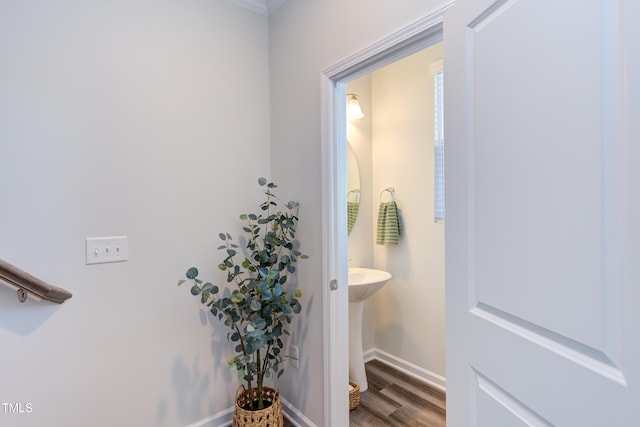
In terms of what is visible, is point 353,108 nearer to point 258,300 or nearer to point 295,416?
point 258,300

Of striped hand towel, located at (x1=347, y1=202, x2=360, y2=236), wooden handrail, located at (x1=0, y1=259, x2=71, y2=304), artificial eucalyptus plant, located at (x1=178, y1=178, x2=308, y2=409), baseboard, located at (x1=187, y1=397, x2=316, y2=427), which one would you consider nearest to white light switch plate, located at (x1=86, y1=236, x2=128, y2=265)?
wooden handrail, located at (x1=0, y1=259, x2=71, y2=304)

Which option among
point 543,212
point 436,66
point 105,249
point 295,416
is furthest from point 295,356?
point 436,66

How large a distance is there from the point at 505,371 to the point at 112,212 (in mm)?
1692

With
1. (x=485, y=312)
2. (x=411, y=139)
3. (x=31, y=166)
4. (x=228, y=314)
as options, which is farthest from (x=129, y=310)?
(x=411, y=139)

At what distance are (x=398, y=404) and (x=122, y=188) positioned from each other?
2.12 m

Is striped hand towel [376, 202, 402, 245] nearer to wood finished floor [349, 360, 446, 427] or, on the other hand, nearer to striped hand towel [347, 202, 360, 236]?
striped hand towel [347, 202, 360, 236]

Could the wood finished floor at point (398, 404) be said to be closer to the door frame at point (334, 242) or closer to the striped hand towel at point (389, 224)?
the door frame at point (334, 242)

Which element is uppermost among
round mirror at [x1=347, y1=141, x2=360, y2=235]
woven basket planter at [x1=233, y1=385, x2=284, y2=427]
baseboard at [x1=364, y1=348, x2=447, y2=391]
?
round mirror at [x1=347, y1=141, x2=360, y2=235]

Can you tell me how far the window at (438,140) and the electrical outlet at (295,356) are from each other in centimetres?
130

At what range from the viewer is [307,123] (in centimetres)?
174

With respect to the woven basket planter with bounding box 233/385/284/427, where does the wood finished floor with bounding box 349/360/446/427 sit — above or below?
below

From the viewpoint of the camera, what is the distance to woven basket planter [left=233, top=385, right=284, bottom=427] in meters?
1.57

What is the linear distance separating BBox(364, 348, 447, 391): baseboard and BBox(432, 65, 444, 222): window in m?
1.14

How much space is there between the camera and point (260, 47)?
200 centimetres
